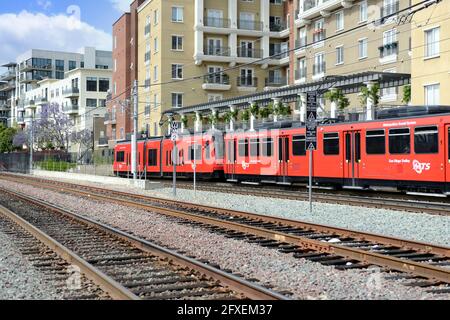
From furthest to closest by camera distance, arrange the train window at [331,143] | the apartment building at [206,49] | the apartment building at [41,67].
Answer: the apartment building at [41,67], the apartment building at [206,49], the train window at [331,143]

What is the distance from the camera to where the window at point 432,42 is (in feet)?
108

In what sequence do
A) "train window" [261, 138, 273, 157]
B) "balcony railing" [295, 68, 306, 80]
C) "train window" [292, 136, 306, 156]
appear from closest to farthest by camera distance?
"train window" [292, 136, 306, 156], "train window" [261, 138, 273, 157], "balcony railing" [295, 68, 306, 80]

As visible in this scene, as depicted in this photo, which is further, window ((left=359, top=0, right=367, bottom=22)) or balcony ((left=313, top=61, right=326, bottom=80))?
balcony ((left=313, top=61, right=326, bottom=80))

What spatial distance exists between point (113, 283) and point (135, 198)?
17.5m

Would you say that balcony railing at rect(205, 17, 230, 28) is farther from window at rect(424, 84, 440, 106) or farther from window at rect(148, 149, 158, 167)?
window at rect(424, 84, 440, 106)

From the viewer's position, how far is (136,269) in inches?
362

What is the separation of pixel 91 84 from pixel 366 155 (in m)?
82.5

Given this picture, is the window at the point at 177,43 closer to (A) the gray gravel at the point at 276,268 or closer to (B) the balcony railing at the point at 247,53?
(B) the balcony railing at the point at 247,53

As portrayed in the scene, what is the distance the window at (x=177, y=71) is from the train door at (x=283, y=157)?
37.1 meters

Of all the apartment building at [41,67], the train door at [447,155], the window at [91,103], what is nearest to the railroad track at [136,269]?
the train door at [447,155]

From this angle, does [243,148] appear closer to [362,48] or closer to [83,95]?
[362,48]

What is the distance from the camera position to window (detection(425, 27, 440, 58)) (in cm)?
3281

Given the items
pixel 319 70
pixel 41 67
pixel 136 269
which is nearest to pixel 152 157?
pixel 319 70

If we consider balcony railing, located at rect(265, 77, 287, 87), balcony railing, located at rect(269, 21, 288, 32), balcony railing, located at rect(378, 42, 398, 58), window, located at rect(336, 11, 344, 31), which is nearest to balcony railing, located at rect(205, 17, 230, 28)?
balcony railing, located at rect(269, 21, 288, 32)
